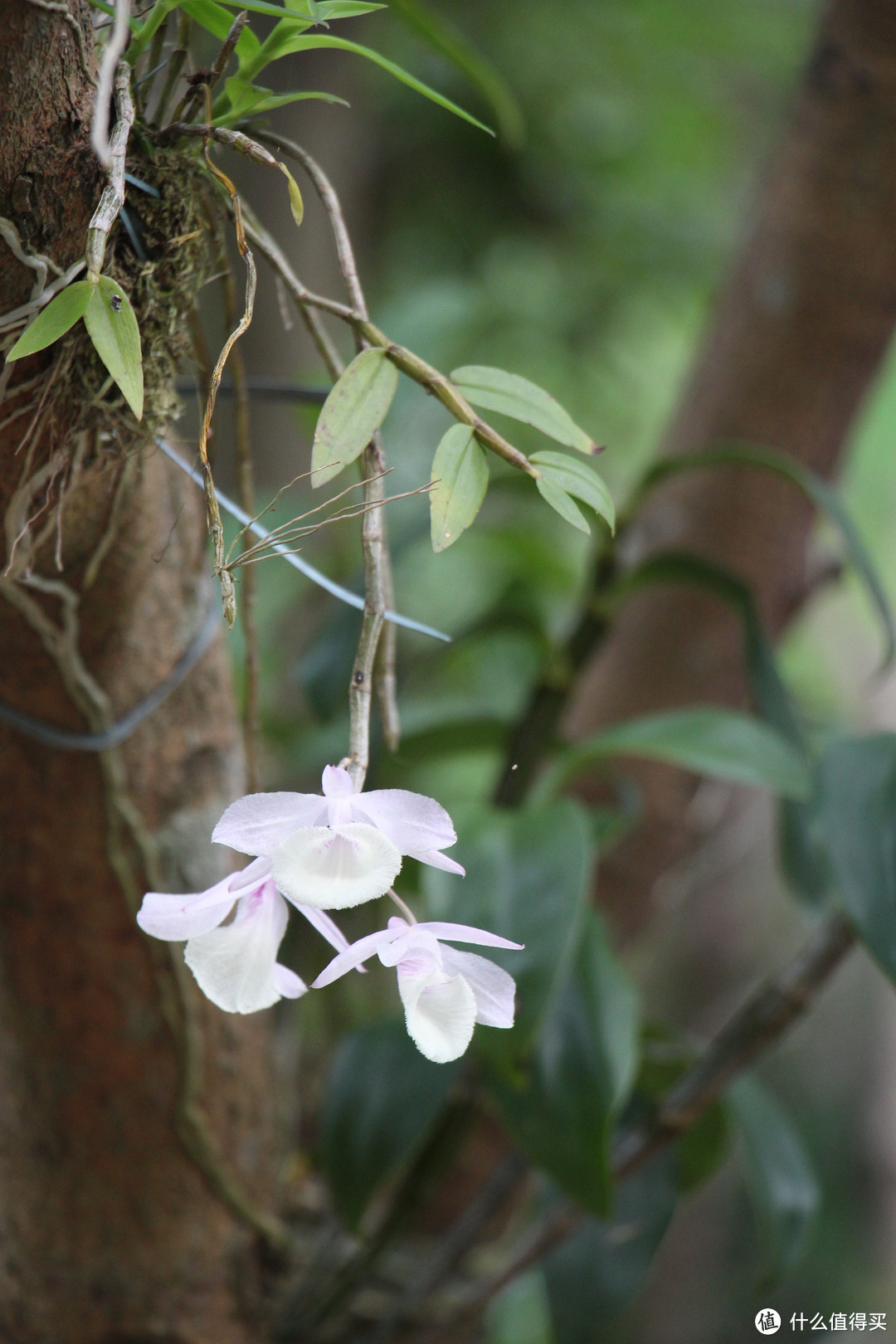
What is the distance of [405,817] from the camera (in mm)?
197

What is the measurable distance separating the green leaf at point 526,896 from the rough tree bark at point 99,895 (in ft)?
0.36

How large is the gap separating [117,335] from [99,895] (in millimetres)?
246

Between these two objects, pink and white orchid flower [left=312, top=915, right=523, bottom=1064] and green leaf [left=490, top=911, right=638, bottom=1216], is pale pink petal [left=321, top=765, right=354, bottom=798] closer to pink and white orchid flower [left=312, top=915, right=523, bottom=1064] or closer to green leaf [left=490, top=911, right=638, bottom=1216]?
pink and white orchid flower [left=312, top=915, right=523, bottom=1064]

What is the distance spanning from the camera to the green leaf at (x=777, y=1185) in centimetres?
54

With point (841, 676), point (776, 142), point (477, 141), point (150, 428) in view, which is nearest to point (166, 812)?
point (150, 428)

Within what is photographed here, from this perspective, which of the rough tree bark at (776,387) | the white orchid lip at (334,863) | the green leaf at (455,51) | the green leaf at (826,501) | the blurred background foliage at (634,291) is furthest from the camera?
the blurred background foliage at (634,291)

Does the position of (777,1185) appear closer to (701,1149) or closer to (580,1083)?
(701,1149)

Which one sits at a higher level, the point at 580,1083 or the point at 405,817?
the point at 405,817

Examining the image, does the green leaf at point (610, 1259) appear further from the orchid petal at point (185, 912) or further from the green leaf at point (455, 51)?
the green leaf at point (455, 51)

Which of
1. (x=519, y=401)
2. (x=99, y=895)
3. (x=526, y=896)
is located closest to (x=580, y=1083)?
(x=526, y=896)

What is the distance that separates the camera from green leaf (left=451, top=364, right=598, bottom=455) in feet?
0.81

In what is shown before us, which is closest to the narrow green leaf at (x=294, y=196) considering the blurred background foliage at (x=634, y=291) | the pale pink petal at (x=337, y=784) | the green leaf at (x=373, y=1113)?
the pale pink petal at (x=337, y=784)

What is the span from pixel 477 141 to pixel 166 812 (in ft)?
4.96

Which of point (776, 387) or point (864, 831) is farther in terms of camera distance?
point (776, 387)
